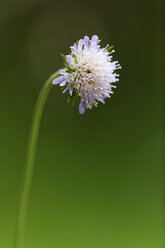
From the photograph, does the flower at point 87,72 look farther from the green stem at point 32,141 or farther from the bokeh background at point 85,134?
the bokeh background at point 85,134

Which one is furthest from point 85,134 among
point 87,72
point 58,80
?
point 58,80

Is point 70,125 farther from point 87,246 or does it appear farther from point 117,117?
point 87,246

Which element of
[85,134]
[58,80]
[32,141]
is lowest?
[32,141]

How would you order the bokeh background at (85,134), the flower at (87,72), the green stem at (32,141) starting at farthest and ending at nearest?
the bokeh background at (85,134), the flower at (87,72), the green stem at (32,141)

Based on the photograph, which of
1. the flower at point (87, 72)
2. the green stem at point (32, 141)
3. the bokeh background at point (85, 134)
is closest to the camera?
the green stem at point (32, 141)

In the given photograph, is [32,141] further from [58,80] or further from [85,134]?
[85,134]

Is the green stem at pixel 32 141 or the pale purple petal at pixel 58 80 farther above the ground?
the pale purple petal at pixel 58 80

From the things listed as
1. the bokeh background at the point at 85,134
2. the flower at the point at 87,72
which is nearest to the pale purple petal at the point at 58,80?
the flower at the point at 87,72

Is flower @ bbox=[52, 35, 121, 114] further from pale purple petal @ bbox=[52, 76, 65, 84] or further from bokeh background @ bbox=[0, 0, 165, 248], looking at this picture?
A: bokeh background @ bbox=[0, 0, 165, 248]

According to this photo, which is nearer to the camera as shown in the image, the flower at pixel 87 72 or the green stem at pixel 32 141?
the green stem at pixel 32 141
